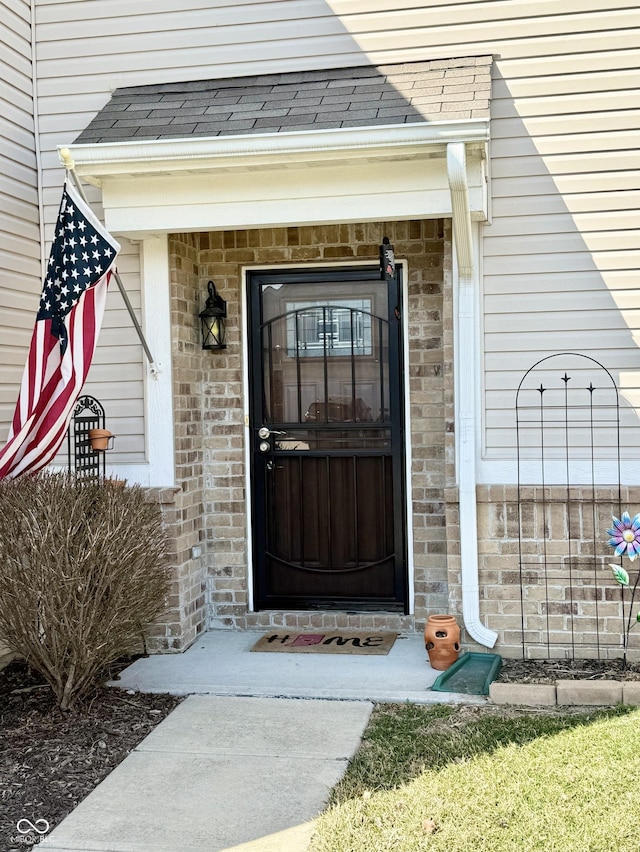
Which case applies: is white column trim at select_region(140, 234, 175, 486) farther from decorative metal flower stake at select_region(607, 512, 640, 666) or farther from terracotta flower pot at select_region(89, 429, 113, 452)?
decorative metal flower stake at select_region(607, 512, 640, 666)

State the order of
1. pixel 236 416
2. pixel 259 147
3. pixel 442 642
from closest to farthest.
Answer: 1. pixel 259 147
2. pixel 442 642
3. pixel 236 416

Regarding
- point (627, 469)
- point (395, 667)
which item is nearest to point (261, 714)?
point (395, 667)

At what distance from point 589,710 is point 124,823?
7.12ft

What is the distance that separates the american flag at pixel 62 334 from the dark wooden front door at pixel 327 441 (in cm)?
138

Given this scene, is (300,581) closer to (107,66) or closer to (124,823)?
(124,823)

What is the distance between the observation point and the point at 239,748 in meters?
3.97

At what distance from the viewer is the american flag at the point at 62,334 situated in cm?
468

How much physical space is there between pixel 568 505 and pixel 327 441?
1.57 metres

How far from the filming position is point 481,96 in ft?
15.8

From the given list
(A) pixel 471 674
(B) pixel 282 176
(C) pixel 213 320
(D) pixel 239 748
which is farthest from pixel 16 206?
(A) pixel 471 674

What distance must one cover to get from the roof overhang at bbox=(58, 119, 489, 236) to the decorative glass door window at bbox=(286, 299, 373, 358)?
0.87m

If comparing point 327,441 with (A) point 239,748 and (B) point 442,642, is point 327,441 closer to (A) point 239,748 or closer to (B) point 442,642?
(B) point 442,642

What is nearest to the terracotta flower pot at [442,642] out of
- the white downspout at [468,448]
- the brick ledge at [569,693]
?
the white downspout at [468,448]

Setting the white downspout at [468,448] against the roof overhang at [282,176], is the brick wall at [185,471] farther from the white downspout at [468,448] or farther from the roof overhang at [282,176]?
the white downspout at [468,448]
